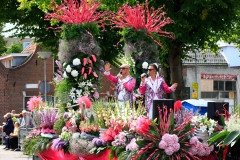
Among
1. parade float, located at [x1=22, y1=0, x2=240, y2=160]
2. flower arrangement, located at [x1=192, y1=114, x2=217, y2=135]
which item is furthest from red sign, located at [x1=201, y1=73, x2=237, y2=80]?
flower arrangement, located at [x1=192, y1=114, x2=217, y2=135]

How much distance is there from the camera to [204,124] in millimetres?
9852

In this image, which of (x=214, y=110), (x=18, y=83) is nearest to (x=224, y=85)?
(x=18, y=83)

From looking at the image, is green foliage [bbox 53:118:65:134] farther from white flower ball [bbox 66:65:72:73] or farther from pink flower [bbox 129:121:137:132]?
pink flower [bbox 129:121:137:132]

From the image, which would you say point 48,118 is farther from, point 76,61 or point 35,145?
point 76,61

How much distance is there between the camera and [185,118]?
976 cm

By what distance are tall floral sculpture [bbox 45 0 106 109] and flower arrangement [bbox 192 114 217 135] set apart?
176 inches

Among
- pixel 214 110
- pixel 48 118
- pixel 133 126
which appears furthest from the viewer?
pixel 48 118

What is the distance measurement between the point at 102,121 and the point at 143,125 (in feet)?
6.62

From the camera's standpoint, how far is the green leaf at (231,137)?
29.3 ft

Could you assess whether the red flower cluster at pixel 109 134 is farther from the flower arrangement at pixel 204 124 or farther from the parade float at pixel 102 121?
the flower arrangement at pixel 204 124

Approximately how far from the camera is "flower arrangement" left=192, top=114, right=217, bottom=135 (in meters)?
9.77

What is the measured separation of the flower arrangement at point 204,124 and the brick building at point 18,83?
33.9 meters

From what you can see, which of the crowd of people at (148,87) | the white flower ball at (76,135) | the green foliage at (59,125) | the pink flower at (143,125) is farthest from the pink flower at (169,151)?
the green foliage at (59,125)

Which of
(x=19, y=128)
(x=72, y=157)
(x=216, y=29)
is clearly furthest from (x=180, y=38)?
(x=72, y=157)
